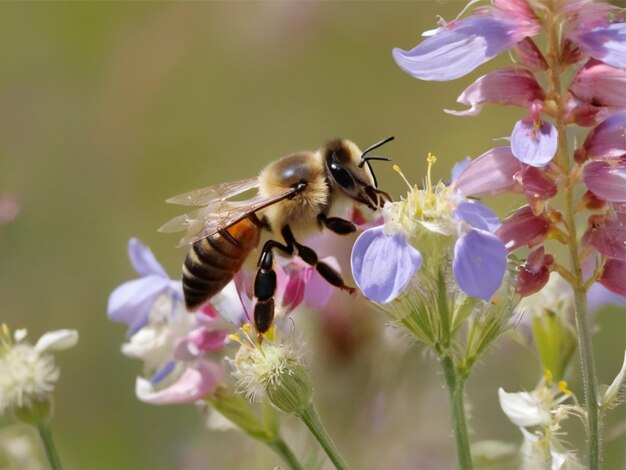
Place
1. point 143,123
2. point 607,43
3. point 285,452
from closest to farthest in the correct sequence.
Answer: point 607,43
point 285,452
point 143,123

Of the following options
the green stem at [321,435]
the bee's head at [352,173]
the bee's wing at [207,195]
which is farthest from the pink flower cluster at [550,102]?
the bee's wing at [207,195]

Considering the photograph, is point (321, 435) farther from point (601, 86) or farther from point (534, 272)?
point (601, 86)

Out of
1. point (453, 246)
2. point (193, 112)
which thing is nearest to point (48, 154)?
point (193, 112)

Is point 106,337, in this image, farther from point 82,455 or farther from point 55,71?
point 55,71

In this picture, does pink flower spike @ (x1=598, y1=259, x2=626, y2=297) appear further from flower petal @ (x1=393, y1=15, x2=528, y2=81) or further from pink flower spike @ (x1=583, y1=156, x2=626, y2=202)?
flower petal @ (x1=393, y1=15, x2=528, y2=81)

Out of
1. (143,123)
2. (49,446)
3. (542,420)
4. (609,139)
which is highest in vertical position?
(143,123)

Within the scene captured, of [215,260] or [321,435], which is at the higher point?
[215,260]

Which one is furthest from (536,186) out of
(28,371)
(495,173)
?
(28,371)
